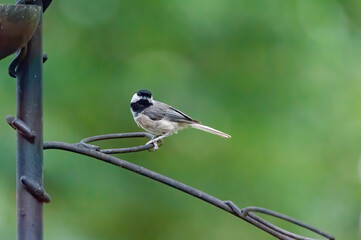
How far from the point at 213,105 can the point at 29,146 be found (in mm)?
1965

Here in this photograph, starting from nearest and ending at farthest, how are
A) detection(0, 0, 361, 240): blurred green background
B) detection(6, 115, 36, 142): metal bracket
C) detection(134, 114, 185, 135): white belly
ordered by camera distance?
detection(6, 115, 36, 142): metal bracket
detection(134, 114, 185, 135): white belly
detection(0, 0, 361, 240): blurred green background

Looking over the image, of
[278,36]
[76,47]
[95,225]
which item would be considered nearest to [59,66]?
[76,47]

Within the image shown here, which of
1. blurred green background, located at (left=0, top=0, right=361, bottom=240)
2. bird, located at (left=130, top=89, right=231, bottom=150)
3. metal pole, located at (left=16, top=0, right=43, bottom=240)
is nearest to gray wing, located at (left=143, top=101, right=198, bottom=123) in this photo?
bird, located at (left=130, top=89, right=231, bottom=150)

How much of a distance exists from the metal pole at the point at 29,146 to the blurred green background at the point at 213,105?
1.60 m

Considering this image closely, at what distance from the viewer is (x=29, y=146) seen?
3.84 feet

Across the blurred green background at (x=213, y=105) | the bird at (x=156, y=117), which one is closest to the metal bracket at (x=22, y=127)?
the bird at (x=156, y=117)

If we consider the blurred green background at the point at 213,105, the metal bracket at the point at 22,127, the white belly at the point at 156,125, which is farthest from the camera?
the blurred green background at the point at 213,105

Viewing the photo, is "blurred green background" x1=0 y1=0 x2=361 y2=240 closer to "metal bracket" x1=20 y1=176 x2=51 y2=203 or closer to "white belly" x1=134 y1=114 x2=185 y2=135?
"white belly" x1=134 y1=114 x2=185 y2=135

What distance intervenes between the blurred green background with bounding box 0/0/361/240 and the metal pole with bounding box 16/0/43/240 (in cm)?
160

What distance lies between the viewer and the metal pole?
117 cm

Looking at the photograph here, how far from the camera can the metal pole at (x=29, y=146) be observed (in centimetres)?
117

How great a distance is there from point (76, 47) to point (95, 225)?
95 cm

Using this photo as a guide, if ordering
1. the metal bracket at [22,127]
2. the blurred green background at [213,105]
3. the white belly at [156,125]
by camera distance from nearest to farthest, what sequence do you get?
the metal bracket at [22,127]
the white belly at [156,125]
the blurred green background at [213,105]

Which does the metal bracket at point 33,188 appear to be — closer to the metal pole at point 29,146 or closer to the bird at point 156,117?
the metal pole at point 29,146
